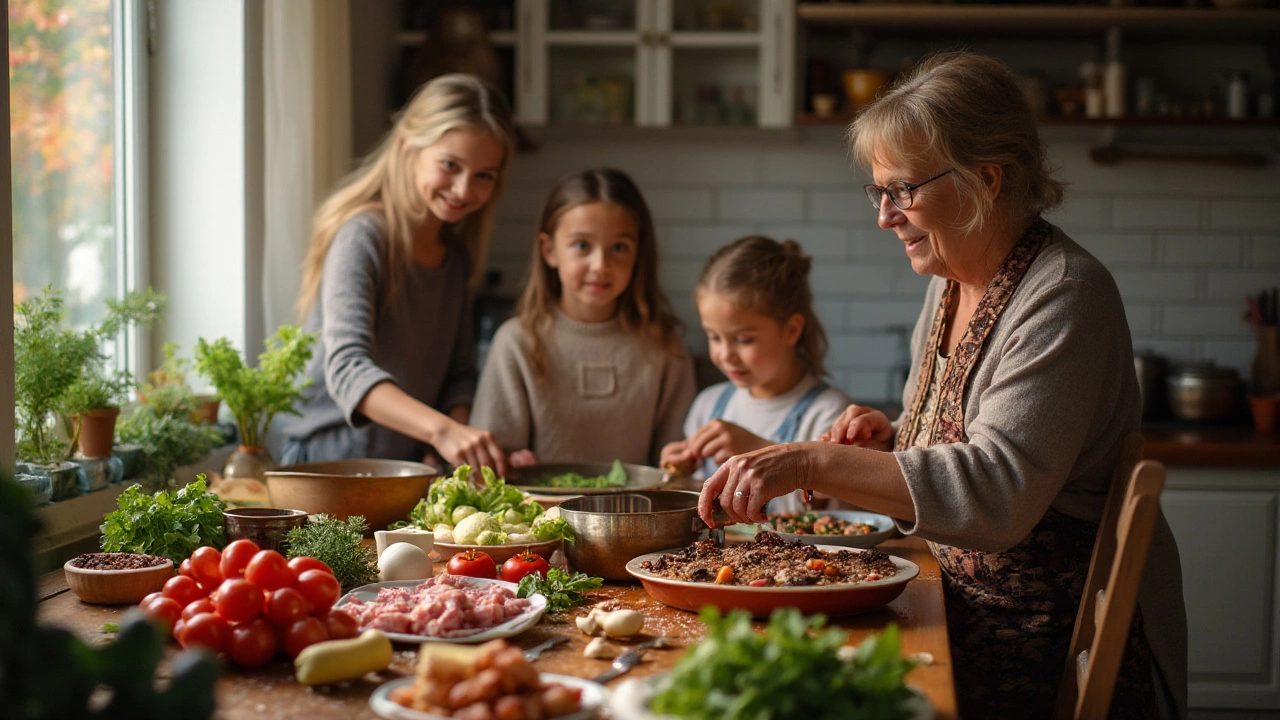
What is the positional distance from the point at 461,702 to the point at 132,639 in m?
0.30

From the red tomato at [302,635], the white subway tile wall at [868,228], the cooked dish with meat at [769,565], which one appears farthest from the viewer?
the white subway tile wall at [868,228]

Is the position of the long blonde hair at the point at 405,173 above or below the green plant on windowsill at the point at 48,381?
above

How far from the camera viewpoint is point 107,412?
2.13 meters

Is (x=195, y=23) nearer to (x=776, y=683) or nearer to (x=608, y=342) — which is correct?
(x=608, y=342)

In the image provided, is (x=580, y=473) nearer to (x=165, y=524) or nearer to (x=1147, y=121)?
(x=165, y=524)

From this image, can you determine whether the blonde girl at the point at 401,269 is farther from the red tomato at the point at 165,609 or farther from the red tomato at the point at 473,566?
the red tomato at the point at 165,609

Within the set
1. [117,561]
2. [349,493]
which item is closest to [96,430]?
[349,493]

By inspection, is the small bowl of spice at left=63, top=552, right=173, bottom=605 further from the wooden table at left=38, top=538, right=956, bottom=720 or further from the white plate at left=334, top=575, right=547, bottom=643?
the white plate at left=334, top=575, right=547, bottom=643

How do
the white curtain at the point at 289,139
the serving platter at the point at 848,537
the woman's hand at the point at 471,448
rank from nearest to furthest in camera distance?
the serving platter at the point at 848,537
the woman's hand at the point at 471,448
the white curtain at the point at 289,139

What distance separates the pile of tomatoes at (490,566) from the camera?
1662 mm

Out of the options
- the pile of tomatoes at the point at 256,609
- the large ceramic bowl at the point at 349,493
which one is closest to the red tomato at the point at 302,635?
the pile of tomatoes at the point at 256,609

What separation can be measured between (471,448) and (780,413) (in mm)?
868

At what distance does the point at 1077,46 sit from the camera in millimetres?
4121

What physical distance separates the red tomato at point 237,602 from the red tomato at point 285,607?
0.02m
